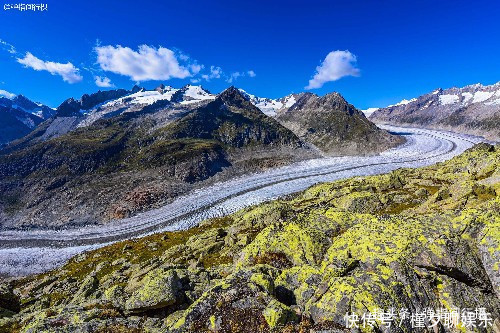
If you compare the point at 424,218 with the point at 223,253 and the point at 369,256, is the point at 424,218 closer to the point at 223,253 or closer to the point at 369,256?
the point at 369,256

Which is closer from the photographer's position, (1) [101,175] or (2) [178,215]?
(2) [178,215]

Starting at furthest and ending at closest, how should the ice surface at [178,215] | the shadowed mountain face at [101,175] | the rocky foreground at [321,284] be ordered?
the shadowed mountain face at [101,175]
the ice surface at [178,215]
the rocky foreground at [321,284]

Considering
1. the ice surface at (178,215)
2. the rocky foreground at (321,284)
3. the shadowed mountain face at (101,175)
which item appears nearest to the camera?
the rocky foreground at (321,284)

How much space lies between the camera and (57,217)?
4815 inches

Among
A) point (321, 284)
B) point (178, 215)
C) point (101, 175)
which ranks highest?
point (101, 175)

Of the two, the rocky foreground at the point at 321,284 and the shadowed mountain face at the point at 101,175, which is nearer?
the rocky foreground at the point at 321,284

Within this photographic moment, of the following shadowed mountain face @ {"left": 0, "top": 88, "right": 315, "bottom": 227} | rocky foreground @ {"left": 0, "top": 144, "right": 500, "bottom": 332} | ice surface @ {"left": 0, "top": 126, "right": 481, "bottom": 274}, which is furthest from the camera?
shadowed mountain face @ {"left": 0, "top": 88, "right": 315, "bottom": 227}

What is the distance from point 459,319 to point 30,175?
200m

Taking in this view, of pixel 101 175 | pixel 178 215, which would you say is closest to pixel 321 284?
pixel 178 215

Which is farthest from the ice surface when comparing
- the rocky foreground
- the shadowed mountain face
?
the rocky foreground

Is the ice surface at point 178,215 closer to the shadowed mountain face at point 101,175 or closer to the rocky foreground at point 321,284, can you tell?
the shadowed mountain face at point 101,175

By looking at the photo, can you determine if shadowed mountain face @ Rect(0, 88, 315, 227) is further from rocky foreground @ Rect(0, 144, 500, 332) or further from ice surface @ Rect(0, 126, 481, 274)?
rocky foreground @ Rect(0, 144, 500, 332)

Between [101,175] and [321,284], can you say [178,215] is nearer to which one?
[101,175]

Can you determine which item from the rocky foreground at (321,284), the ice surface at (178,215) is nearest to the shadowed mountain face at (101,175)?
the ice surface at (178,215)
